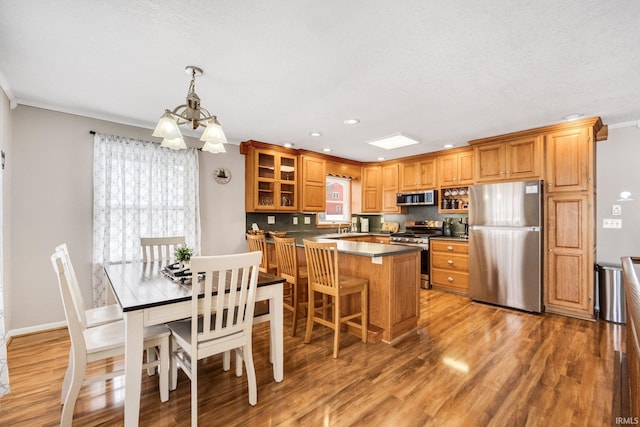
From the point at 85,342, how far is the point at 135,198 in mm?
2267

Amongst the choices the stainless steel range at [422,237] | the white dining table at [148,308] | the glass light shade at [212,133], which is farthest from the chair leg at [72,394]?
the stainless steel range at [422,237]

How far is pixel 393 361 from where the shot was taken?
2416 mm

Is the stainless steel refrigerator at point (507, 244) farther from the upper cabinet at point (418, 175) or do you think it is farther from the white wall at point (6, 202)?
the white wall at point (6, 202)

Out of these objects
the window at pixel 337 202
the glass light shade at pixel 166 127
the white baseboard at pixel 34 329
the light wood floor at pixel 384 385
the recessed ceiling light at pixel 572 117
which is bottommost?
the light wood floor at pixel 384 385

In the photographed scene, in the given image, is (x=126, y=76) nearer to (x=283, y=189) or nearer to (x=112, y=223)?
(x=112, y=223)

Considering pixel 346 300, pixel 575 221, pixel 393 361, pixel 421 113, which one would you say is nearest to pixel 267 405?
pixel 393 361

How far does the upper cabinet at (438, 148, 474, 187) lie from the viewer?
15.3ft

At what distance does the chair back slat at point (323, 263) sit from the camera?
2490mm

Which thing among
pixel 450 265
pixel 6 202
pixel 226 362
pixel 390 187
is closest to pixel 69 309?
pixel 226 362

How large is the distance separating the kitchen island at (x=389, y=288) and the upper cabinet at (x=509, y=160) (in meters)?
2.00

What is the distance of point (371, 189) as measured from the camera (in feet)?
19.9

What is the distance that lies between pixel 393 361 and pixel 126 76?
3259 mm

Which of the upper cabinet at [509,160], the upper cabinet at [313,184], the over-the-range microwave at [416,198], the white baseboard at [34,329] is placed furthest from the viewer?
the over-the-range microwave at [416,198]

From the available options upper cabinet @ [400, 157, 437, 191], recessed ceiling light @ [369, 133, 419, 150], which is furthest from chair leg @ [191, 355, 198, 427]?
upper cabinet @ [400, 157, 437, 191]
